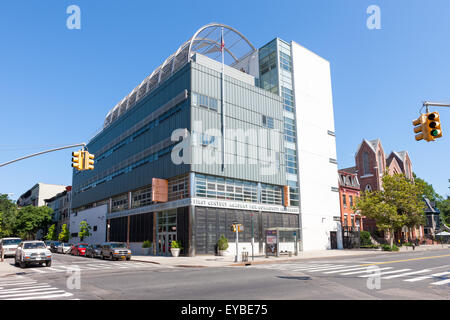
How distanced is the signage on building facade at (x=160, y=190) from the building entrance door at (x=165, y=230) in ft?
6.19

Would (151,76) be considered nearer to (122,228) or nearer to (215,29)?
(215,29)

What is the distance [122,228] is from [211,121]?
2280 cm

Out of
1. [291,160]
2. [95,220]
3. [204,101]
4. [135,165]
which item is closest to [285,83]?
[291,160]

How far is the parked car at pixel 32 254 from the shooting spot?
23750 millimetres

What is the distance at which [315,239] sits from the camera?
48.6 meters

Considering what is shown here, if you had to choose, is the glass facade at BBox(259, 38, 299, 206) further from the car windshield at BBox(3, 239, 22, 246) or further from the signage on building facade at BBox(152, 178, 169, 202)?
the car windshield at BBox(3, 239, 22, 246)

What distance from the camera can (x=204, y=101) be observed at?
39562 millimetres

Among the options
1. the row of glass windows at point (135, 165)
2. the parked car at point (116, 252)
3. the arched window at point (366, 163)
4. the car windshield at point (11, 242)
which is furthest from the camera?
the arched window at point (366, 163)

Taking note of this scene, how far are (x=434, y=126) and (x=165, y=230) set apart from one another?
32.8 metres

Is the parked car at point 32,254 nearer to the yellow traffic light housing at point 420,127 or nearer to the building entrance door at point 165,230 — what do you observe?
the building entrance door at point 165,230

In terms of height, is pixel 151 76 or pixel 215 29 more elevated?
pixel 215 29

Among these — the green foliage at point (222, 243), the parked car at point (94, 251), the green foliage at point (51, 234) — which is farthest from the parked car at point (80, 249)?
the green foliage at point (51, 234)

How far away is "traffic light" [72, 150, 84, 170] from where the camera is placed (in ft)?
56.1
